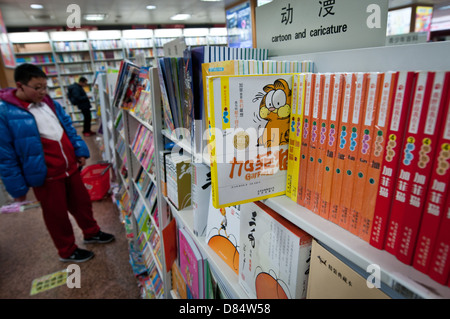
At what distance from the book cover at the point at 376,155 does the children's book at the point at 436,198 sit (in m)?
0.08

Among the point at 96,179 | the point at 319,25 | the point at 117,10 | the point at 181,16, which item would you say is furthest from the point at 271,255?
the point at 181,16

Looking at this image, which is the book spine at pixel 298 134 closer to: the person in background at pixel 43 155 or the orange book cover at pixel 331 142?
the orange book cover at pixel 331 142

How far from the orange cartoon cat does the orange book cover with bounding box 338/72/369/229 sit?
18 cm

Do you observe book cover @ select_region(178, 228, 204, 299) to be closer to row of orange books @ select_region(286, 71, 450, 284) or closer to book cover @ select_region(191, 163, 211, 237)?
book cover @ select_region(191, 163, 211, 237)

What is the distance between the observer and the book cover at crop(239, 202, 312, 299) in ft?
2.17

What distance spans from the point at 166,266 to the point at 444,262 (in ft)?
4.77

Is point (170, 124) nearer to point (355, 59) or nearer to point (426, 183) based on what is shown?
point (355, 59)

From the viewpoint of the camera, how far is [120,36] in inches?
357

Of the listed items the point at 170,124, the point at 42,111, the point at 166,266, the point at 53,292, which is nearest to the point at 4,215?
the point at 53,292

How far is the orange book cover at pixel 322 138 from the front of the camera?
566mm

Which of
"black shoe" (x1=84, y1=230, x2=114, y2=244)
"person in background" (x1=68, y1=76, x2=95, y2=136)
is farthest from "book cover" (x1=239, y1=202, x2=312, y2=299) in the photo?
"person in background" (x1=68, y1=76, x2=95, y2=136)

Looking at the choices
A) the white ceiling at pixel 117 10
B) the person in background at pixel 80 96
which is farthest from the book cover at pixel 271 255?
the person in background at pixel 80 96

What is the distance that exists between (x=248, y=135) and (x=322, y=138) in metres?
0.18

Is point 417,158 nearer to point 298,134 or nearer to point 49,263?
point 298,134
